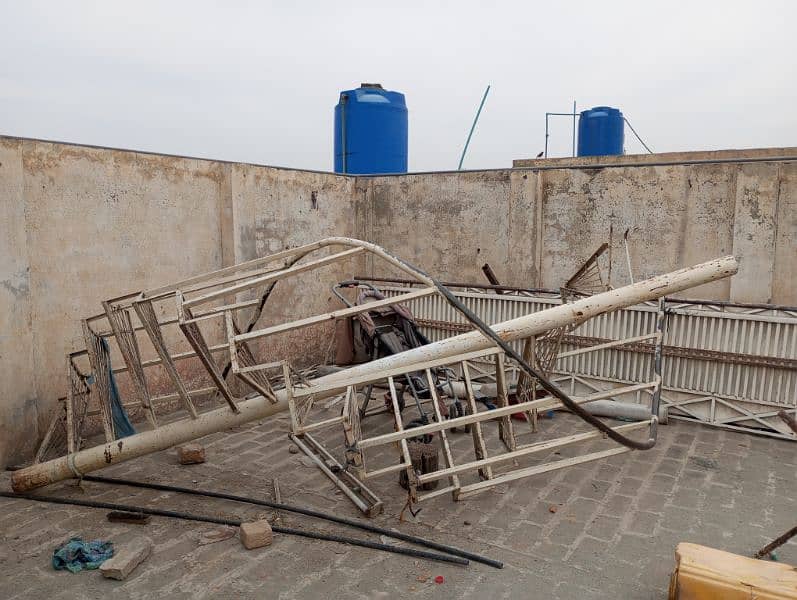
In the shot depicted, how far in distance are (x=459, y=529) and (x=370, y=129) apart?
28.3 feet

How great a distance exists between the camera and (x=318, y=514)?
4531 millimetres

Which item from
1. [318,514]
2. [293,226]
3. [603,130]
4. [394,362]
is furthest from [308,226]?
[603,130]

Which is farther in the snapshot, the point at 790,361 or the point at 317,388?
the point at 790,361

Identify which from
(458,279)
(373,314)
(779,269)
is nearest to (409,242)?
(458,279)

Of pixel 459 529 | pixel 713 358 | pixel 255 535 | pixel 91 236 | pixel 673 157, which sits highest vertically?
pixel 673 157

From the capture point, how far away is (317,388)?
4.34 meters

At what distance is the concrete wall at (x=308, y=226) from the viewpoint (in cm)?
580

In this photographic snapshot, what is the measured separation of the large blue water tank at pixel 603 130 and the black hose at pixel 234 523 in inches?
439

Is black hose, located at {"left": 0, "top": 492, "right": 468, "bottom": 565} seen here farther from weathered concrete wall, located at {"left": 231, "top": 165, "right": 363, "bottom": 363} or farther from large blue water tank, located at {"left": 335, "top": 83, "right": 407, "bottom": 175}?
large blue water tank, located at {"left": 335, "top": 83, "right": 407, "bottom": 175}

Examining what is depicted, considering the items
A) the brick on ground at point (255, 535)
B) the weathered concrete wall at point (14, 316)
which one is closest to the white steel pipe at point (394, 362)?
the brick on ground at point (255, 535)

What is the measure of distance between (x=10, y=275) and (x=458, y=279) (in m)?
5.68

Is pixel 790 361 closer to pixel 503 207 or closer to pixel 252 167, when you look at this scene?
pixel 503 207

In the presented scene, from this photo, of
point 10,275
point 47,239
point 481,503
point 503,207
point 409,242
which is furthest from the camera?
point 409,242

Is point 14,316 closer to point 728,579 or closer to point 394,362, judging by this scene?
point 394,362
